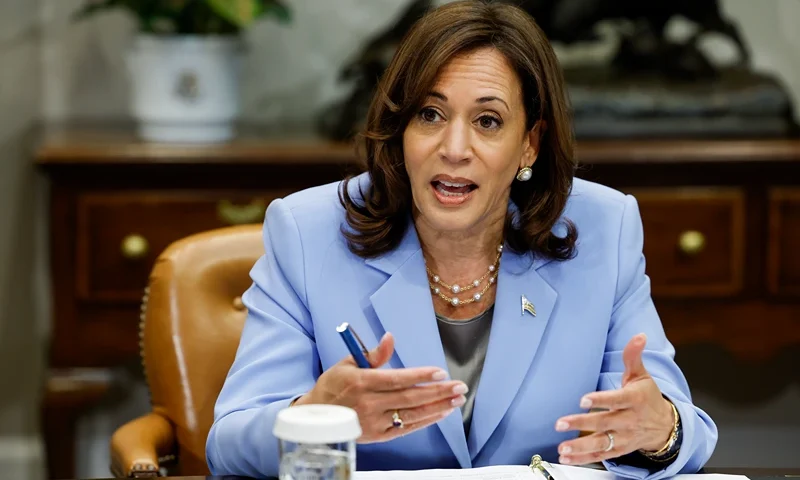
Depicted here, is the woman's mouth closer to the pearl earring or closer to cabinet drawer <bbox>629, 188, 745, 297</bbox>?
the pearl earring

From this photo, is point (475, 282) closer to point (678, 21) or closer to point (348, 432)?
point (348, 432)

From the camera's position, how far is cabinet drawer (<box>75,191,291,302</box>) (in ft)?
9.64

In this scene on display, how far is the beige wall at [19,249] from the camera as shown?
3.61 meters

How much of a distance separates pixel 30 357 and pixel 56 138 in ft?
3.05

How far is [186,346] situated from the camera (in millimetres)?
2184

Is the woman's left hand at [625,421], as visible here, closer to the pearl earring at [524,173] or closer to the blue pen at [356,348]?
the blue pen at [356,348]

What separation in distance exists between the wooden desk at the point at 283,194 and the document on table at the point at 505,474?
139 cm


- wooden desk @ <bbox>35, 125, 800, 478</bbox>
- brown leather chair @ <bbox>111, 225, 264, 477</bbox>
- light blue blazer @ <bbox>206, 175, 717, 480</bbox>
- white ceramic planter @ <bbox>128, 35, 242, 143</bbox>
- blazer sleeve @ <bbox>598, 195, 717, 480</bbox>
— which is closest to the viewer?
blazer sleeve @ <bbox>598, 195, 717, 480</bbox>

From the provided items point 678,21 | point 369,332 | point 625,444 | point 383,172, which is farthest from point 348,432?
point 678,21

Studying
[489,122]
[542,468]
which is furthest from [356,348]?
[489,122]

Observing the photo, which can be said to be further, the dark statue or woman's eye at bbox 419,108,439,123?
the dark statue

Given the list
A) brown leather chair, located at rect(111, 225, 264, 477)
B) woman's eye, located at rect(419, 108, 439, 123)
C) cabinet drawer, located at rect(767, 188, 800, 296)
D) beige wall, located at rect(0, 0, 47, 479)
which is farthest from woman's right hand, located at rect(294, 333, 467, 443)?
beige wall, located at rect(0, 0, 47, 479)

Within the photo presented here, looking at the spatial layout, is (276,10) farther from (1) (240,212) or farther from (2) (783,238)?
(2) (783,238)

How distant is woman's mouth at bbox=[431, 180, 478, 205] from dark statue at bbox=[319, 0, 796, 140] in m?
1.26
